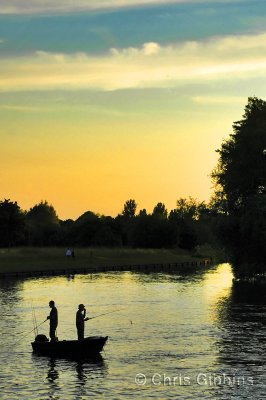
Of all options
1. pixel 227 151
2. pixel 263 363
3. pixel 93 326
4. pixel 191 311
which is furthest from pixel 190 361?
pixel 227 151

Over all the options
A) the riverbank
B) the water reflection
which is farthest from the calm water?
the riverbank

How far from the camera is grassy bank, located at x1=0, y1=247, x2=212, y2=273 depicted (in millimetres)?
118050

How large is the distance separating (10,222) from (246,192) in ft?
205

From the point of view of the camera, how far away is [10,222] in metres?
143

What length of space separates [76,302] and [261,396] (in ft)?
130

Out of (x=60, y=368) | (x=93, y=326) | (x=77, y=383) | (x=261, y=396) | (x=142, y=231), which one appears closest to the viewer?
(x=261, y=396)

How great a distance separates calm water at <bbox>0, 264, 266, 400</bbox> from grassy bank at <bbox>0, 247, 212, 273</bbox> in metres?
36.2

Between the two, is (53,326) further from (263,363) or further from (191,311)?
(191,311)

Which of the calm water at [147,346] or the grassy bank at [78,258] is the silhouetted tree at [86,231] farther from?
the calm water at [147,346]

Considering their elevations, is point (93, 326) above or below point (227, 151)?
below

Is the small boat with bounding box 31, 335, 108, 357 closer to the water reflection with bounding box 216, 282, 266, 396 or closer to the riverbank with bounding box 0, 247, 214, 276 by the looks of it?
the water reflection with bounding box 216, 282, 266, 396

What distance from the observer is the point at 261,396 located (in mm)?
30672

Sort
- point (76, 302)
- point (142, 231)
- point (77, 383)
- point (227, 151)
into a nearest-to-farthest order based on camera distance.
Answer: point (77, 383)
point (76, 302)
point (227, 151)
point (142, 231)

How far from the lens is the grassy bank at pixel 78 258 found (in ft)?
387
